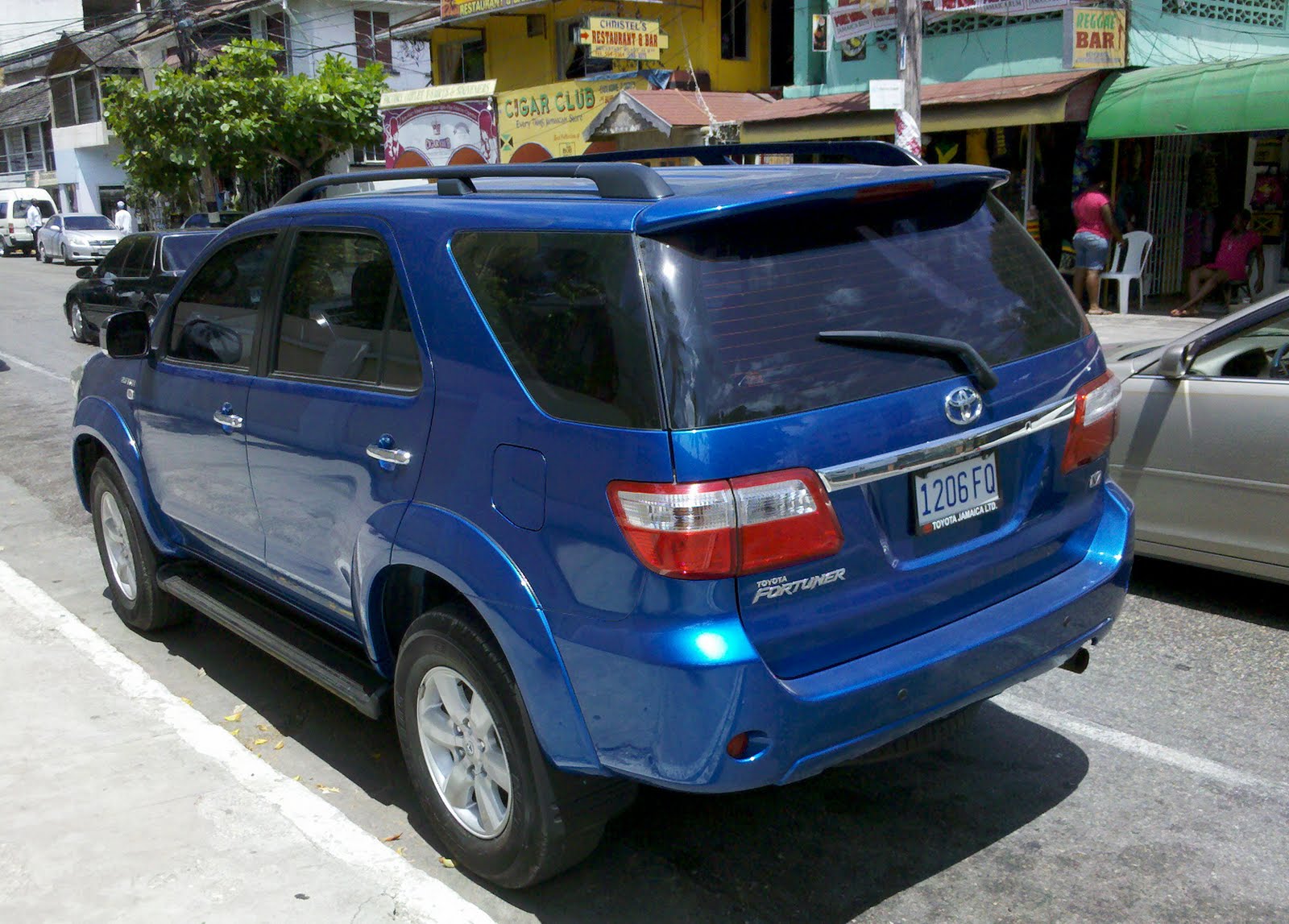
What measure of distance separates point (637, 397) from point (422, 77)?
124 feet

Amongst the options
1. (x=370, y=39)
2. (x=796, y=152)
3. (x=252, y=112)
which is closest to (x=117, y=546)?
(x=796, y=152)

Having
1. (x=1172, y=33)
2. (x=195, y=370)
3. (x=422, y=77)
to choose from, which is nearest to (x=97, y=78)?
(x=422, y=77)

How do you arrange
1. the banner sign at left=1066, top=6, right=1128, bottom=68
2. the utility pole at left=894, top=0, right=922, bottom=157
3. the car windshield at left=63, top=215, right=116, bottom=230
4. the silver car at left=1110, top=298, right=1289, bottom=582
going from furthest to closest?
1. the car windshield at left=63, top=215, right=116, bottom=230
2. the banner sign at left=1066, top=6, right=1128, bottom=68
3. the utility pole at left=894, top=0, right=922, bottom=157
4. the silver car at left=1110, top=298, right=1289, bottom=582

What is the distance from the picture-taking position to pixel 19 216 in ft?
135

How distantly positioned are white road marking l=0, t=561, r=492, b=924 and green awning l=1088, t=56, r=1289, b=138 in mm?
13176

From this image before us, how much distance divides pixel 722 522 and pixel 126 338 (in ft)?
10.9

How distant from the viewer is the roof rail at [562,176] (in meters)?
3.06

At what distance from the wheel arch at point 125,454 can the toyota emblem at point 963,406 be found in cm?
348

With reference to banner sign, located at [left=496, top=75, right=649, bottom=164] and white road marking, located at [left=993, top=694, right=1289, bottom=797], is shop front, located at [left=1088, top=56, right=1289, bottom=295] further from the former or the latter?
white road marking, located at [left=993, top=694, right=1289, bottom=797]

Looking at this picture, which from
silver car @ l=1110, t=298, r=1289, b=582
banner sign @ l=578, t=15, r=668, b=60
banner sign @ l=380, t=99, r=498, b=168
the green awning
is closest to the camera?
silver car @ l=1110, t=298, r=1289, b=582

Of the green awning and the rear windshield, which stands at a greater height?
the green awning

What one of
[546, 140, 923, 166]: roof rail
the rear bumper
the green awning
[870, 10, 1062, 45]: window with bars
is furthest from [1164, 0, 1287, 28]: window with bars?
the rear bumper

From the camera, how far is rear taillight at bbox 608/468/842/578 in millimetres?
2768

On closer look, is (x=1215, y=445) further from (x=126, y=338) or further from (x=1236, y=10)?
(x=1236, y=10)
